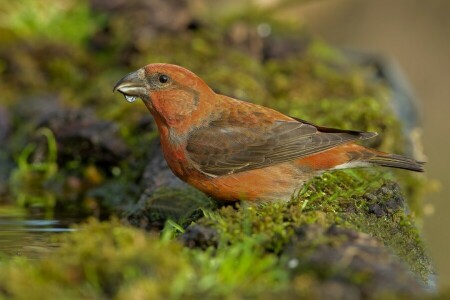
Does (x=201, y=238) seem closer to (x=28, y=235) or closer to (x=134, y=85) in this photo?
(x=134, y=85)

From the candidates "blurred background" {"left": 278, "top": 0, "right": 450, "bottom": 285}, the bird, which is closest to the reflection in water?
the bird

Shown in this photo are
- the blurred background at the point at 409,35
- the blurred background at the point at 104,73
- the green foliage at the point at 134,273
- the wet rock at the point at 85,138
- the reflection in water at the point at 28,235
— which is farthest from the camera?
the blurred background at the point at 409,35

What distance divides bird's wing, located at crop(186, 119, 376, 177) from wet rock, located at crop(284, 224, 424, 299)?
1.95 m

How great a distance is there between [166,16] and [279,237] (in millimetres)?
6589

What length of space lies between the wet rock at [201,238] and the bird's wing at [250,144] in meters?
1.58

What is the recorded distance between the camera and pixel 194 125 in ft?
18.8

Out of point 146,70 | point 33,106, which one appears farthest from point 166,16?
point 146,70

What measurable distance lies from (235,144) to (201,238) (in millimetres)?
1821

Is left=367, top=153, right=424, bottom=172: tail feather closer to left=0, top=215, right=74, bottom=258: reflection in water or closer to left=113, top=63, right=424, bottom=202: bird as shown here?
left=113, top=63, right=424, bottom=202: bird

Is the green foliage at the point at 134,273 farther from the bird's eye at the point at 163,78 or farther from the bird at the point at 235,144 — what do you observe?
the bird's eye at the point at 163,78

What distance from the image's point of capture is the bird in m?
5.53

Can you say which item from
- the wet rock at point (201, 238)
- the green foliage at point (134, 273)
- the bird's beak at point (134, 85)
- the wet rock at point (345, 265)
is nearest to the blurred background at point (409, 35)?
the bird's beak at point (134, 85)

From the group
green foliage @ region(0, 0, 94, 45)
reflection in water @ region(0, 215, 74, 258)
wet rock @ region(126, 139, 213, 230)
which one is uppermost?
green foliage @ region(0, 0, 94, 45)

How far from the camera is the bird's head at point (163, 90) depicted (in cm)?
572
